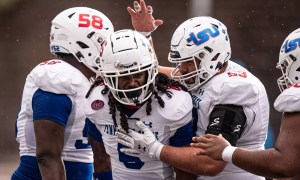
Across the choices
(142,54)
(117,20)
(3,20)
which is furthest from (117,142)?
(3,20)

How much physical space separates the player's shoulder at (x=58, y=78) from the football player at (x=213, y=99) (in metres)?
0.47

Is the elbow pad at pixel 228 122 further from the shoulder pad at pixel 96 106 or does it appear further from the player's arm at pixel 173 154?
the shoulder pad at pixel 96 106

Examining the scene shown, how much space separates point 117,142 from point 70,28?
0.83 metres

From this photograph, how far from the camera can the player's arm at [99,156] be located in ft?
14.3

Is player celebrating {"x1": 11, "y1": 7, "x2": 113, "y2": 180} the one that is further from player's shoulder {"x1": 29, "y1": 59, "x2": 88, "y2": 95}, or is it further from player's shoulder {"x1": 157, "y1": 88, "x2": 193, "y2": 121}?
player's shoulder {"x1": 157, "y1": 88, "x2": 193, "y2": 121}

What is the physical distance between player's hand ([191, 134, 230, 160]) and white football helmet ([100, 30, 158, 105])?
39 centimetres

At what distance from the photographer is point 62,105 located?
4359 mm

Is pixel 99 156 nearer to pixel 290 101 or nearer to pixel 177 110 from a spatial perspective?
pixel 177 110

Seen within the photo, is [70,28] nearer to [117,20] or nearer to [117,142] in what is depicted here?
[117,142]

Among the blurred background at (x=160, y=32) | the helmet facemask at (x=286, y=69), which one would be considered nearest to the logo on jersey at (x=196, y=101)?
the helmet facemask at (x=286, y=69)

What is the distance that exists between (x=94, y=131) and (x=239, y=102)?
750 mm

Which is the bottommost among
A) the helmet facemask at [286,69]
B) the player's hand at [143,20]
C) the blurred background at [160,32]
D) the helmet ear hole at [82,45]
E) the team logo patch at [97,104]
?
the blurred background at [160,32]

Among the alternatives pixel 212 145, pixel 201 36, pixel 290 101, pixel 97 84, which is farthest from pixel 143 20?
pixel 290 101

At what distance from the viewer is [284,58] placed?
4.23 meters
